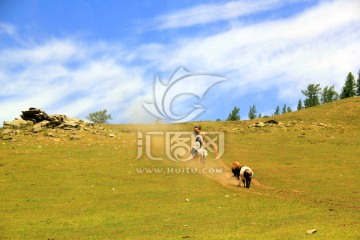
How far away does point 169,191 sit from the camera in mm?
23266

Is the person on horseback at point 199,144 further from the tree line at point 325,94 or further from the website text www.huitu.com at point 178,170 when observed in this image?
the tree line at point 325,94

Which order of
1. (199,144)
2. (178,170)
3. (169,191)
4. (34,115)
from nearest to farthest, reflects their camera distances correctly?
(169,191) < (199,144) < (178,170) < (34,115)

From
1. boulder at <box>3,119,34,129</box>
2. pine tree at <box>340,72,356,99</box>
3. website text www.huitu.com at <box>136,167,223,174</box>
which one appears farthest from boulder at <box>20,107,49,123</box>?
pine tree at <box>340,72,356,99</box>

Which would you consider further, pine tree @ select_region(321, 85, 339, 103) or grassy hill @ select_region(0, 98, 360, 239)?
pine tree @ select_region(321, 85, 339, 103)

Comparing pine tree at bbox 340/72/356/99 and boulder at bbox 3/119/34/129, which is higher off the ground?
pine tree at bbox 340/72/356/99

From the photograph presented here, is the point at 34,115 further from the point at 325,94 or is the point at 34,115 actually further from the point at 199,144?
the point at 325,94

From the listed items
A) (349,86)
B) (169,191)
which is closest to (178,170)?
(169,191)

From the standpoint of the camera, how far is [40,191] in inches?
949

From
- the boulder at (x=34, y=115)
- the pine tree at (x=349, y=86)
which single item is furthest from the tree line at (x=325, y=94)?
the boulder at (x=34, y=115)

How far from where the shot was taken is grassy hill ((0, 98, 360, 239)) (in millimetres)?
14961

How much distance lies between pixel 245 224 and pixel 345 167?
807 inches

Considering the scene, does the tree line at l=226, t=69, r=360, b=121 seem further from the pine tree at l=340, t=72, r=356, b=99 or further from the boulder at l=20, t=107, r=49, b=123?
the boulder at l=20, t=107, r=49, b=123

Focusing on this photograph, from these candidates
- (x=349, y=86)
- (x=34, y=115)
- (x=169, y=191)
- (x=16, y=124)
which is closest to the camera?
(x=169, y=191)

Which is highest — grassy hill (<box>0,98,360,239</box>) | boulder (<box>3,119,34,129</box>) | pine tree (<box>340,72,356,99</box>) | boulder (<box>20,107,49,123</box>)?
pine tree (<box>340,72,356,99</box>)
